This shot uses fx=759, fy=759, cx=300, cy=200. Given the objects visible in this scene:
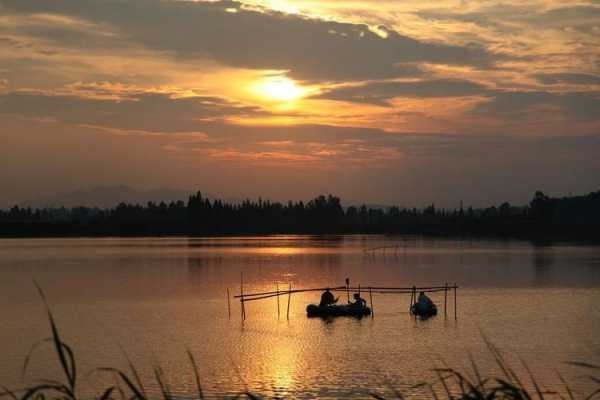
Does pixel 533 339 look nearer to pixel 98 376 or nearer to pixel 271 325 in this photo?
pixel 271 325

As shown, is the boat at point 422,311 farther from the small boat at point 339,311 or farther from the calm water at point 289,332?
the small boat at point 339,311

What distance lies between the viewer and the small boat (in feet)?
138

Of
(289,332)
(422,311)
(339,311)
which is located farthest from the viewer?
(339,311)

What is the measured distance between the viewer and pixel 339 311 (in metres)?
42.3

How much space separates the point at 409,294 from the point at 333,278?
19.5 meters

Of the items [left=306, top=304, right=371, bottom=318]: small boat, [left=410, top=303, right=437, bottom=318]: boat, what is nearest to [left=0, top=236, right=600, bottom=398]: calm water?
[left=410, top=303, right=437, bottom=318]: boat

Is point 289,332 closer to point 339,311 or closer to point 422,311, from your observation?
point 339,311

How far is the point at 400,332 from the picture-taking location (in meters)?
36.6

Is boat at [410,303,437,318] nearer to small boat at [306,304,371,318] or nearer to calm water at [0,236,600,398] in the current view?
calm water at [0,236,600,398]

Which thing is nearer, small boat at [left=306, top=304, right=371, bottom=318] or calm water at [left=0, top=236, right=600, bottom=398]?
calm water at [left=0, top=236, right=600, bottom=398]

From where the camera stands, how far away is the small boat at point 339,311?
42031 millimetres

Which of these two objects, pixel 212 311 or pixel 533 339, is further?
pixel 212 311

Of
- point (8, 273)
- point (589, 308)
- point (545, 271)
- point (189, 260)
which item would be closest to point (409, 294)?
point (589, 308)

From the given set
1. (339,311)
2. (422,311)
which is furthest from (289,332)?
(422,311)
